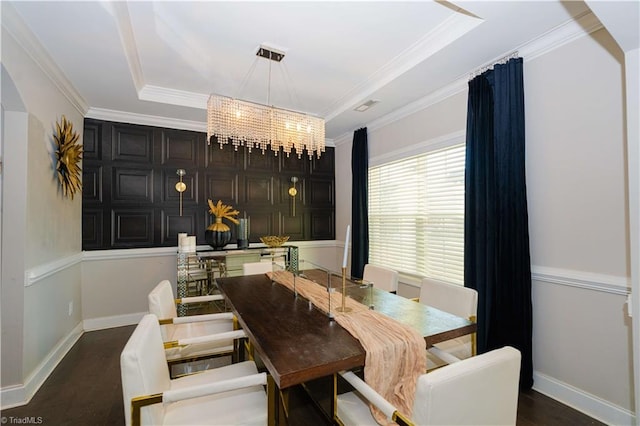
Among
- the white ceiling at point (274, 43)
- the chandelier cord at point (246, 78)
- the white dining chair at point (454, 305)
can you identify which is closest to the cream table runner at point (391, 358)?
the white dining chair at point (454, 305)

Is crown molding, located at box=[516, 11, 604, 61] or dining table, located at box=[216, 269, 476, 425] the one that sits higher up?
crown molding, located at box=[516, 11, 604, 61]

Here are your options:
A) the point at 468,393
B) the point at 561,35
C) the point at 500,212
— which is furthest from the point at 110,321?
the point at 561,35

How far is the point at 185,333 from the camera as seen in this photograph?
7.63 feet

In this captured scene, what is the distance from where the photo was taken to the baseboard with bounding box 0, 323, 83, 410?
220cm

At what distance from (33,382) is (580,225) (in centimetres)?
432

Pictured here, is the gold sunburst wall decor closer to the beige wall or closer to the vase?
the vase

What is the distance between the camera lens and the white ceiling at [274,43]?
2070mm

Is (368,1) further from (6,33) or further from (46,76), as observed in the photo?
(46,76)

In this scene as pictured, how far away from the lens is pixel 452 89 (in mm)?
3059

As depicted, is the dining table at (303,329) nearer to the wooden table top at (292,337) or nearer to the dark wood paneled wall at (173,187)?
the wooden table top at (292,337)

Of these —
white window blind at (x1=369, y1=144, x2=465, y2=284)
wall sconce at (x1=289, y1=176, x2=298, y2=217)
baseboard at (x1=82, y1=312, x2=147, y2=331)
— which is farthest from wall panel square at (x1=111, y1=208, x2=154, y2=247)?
white window blind at (x1=369, y1=144, x2=465, y2=284)

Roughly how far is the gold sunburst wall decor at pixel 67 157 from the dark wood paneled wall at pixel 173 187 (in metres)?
0.45

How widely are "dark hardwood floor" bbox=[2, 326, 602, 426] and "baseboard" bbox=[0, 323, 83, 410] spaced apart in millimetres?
47

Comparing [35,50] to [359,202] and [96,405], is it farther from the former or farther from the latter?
[359,202]
